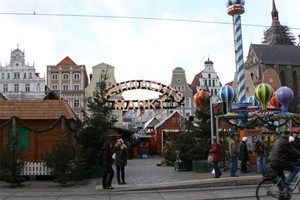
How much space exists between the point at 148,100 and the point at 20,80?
145 ft

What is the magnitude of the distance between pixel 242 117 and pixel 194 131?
483cm

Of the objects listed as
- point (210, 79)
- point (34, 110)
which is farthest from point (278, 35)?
point (34, 110)

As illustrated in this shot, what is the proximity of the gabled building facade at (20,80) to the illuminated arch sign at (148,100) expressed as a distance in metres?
41.1

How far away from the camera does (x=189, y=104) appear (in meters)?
78.3

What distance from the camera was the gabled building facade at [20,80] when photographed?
73.4 meters

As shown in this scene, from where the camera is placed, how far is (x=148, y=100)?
3625cm

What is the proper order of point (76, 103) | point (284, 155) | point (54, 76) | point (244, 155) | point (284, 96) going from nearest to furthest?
point (284, 155), point (244, 155), point (284, 96), point (76, 103), point (54, 76)

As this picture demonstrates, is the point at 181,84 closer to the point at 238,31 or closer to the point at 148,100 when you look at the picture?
the point at 148,100

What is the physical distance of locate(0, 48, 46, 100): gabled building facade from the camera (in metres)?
73.4

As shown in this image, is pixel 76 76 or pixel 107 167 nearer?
pixel 107 167

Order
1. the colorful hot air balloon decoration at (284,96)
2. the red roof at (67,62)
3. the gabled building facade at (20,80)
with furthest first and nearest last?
1. the red roof at (67,62)
2. the gabled building facade at (20,80)
3. the colorful hot air balloon decoration at (284,96)

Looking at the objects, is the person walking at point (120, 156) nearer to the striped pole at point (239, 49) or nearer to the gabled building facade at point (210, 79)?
the striped pole at point (239, 49)

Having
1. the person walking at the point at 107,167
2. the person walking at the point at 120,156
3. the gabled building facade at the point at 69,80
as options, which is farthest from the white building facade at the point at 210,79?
the person walking at the point at 107,167

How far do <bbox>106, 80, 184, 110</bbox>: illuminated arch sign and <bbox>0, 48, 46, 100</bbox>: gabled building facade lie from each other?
4111 cm
